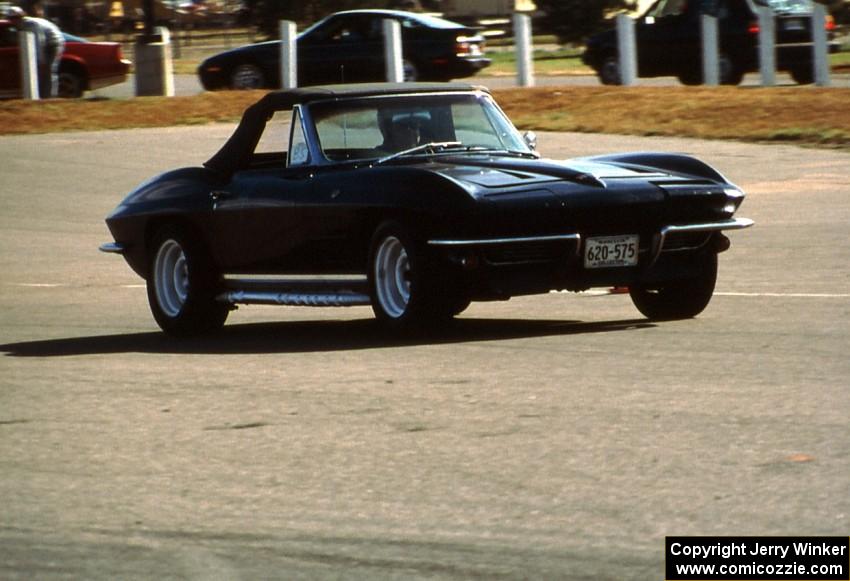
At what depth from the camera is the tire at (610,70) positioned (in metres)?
29.8

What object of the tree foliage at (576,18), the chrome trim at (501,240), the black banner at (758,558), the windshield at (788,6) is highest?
the tree foliage at (576,18)

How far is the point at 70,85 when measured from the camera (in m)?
30.8

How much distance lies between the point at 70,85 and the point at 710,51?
10806mm

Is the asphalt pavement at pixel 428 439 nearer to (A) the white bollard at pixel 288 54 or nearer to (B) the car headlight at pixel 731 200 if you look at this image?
(B) the car headlight at pixel 731 200

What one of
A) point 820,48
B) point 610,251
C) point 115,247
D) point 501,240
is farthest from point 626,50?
point 501,240

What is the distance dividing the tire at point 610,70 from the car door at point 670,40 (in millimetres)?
523

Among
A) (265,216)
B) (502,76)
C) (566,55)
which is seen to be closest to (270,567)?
(265,216)

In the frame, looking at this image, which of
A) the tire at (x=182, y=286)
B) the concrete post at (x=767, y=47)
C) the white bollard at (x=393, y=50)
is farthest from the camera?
the white bollard at (x=393, y=50)

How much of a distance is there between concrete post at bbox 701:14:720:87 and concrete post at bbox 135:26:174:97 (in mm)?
8769

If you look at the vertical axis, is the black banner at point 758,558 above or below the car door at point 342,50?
below

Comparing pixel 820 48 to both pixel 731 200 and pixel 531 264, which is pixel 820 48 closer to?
pixel 731 200

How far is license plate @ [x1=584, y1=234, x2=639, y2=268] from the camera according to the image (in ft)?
30.5

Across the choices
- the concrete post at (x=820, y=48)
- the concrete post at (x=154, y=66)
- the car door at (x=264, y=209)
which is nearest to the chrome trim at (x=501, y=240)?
the car door at (x=264, y=209)

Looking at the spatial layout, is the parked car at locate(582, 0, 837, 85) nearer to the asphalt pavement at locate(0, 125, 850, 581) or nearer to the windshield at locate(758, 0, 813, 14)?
the windshield at locate(758, 0, 813, 14)
